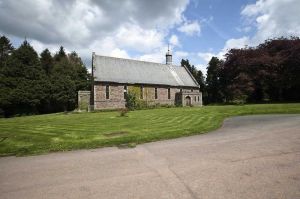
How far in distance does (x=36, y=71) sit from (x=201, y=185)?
48947 mm

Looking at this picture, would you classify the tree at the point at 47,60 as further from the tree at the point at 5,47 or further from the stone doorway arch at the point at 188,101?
the stone doorway arch at the point at 188,101

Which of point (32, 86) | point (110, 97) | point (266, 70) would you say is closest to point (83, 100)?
point (110, 97)

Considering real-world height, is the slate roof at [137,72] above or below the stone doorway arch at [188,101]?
above

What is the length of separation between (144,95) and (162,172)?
116 ft

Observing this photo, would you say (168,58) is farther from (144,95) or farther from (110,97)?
(110,97)

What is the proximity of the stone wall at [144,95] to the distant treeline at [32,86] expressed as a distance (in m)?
12.9

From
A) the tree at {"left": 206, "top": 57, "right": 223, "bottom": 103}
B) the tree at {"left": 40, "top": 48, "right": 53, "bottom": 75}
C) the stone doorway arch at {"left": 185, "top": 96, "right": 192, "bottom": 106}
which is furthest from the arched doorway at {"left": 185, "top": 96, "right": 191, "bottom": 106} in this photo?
the tree at {"left": 40, "top": 48, "right": 53, "bottom": 75}

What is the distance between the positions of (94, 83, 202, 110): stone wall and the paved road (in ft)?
94.4

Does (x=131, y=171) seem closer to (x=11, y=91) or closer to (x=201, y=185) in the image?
(x=201, y=185)

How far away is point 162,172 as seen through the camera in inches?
240

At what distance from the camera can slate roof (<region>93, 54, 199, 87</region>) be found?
39.0 meters

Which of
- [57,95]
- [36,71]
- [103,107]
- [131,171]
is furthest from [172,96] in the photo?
[131,171]

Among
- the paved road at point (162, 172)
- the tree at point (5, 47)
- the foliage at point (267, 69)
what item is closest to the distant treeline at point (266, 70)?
the foliage at point (267, 69)

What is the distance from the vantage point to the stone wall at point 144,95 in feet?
122
